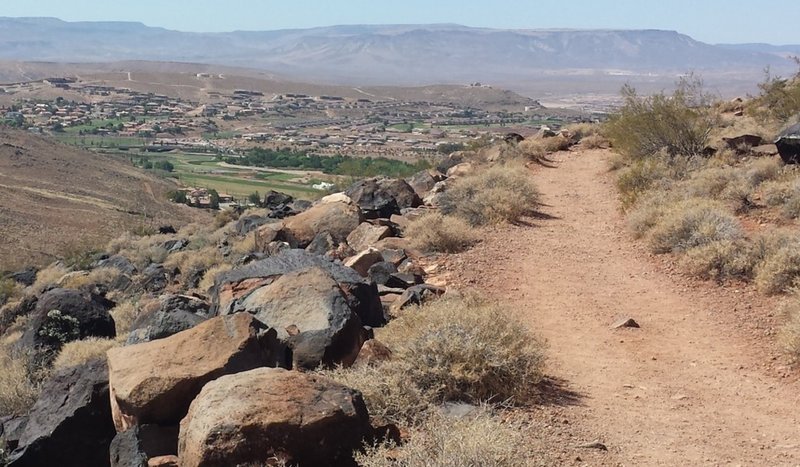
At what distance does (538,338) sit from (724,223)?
186 inches

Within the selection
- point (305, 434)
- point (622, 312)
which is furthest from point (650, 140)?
point (305, 434)

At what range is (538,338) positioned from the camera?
358 inches

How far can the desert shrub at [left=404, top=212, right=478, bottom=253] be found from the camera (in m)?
13.8

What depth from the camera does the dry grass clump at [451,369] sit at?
650 cm

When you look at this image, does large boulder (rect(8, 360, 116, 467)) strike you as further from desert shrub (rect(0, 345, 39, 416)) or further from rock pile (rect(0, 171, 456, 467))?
desert shrub (rect(0, 345, 39, 416))

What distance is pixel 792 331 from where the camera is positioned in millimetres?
8391

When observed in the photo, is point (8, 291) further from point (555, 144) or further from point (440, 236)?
point (555, 144)

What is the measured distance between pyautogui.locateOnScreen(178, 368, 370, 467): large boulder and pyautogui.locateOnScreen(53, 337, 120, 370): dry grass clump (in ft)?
15.4

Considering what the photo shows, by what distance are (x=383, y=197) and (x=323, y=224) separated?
104 inches

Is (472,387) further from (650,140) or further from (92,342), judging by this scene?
(650,140)

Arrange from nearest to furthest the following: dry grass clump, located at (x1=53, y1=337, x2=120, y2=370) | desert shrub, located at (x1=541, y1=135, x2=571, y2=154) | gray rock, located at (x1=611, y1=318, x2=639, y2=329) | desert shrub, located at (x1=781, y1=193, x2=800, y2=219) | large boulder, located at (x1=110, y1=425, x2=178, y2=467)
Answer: large boulder, located at (x1=110, y1=425, x2=178, y2=467)
dry grass clump, located at (x1=53, y1=337, x2=120, y2=370)
gray rock, located at (x1=611, y1=318, x2=639, y2=329)
desert shrub, located at (x1=781, y1=193, x2=800, y2=219)
desert shrub, located at (x1=541, y1=135, x2=571, y2=154)

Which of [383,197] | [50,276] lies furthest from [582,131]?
[50,276]

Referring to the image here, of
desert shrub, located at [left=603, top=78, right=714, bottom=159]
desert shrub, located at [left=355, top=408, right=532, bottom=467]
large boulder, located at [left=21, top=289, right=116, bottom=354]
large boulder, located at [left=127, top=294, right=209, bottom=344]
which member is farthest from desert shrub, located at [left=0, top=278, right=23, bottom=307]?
desert shrub, located at [left=355, top=408, right=532, bottom=467]

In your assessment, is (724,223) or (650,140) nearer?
(724,223)
